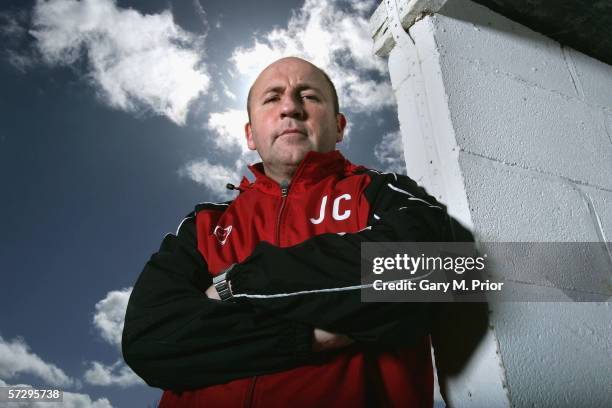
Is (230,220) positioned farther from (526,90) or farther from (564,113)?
(564,113)

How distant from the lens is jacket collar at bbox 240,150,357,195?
1.18 m

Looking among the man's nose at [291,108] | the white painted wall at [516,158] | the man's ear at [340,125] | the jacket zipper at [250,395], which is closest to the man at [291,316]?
the jacket zipper at [250,395]

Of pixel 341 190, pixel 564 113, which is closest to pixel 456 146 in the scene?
pixel 341 190

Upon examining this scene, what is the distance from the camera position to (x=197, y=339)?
86 cm

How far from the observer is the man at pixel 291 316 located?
81 centimetres

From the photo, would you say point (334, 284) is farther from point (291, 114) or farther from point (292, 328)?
point (291, 114)

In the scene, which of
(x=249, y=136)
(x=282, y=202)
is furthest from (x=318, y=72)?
(x=282, y=202)

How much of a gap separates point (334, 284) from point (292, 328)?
127 mm

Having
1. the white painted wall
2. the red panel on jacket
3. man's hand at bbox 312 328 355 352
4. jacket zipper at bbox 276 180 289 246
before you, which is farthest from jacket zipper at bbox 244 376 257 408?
the white painted wall

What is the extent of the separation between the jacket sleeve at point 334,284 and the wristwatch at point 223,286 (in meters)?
0.02

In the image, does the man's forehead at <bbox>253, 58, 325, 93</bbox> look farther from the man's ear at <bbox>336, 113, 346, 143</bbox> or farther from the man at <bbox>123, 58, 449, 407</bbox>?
the man at <bbox>123, 58, 449, 407</bbox>

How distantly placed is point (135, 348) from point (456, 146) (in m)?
0.94

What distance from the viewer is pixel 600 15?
1.55m

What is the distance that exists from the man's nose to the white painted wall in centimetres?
34
